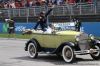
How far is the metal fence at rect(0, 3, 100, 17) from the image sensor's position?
33.2m

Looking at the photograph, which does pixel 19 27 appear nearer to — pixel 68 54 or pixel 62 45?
pixel 62 45

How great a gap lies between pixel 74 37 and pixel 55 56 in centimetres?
229

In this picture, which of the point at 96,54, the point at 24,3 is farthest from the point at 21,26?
the point at 96,54

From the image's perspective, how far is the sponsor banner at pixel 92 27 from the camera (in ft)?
104

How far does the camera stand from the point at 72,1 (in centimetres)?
3559

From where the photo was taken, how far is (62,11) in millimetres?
35438

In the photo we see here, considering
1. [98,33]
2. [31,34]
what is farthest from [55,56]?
[98,33]

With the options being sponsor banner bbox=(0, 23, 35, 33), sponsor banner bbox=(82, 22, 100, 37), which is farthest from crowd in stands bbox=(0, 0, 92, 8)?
sponsor banner bbox=(82, 22, 100, 37)

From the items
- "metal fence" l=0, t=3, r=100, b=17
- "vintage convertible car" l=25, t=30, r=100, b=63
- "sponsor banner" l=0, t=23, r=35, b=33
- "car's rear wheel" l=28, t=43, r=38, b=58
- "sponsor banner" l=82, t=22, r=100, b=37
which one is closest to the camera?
"vintage convertible car" l=25, t=30, r=100, b=63

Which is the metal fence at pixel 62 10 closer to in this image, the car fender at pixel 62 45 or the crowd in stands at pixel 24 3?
the crowd in stands at pixel 24 3

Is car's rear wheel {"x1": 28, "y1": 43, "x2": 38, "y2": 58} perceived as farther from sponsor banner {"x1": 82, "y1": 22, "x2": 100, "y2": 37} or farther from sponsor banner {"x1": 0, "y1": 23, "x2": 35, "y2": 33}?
sponsor banner {"x1": 0, "y1": 23, "x2": 35, "y2": 33}

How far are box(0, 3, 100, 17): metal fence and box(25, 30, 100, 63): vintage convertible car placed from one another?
1847 cm

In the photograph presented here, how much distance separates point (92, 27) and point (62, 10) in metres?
4.16

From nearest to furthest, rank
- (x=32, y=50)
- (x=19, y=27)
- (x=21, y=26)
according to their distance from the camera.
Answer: (x=32, y=50)
(x=21, y=26)
(x=19, y=27)
